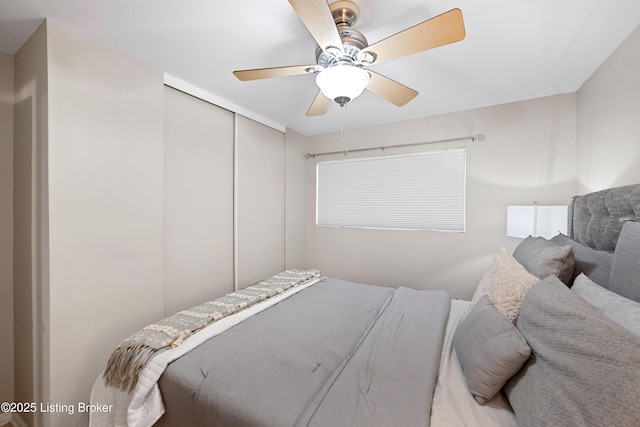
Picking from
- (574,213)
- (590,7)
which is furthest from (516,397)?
(590,7)

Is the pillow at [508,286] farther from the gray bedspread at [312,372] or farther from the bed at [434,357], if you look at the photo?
the gray bedspread at [312,372]

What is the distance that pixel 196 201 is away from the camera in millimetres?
2334

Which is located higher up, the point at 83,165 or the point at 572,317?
the point at 83,165

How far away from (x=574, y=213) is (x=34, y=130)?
11.6 ft

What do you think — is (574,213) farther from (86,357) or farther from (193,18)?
(86,357)

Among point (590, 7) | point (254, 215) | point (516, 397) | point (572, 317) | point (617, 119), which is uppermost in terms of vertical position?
point (590, 7)

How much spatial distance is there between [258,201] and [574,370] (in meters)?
2.74

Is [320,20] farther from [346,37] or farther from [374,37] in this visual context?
[374,37]

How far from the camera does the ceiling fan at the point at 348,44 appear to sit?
1.07m

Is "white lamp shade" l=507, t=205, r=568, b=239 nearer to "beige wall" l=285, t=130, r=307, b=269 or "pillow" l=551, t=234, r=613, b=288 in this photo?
"pillow" l=551, t=234, r=613, b=288

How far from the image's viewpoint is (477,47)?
167cm

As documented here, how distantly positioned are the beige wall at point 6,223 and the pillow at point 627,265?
3.48 meters

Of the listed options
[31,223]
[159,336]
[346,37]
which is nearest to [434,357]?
[159,336]

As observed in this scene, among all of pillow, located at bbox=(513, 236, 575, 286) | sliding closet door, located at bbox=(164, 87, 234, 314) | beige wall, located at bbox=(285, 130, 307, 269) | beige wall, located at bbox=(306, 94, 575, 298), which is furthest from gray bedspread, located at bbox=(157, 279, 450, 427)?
beige wall, located at bbox=(285, 130, 307, 269)
